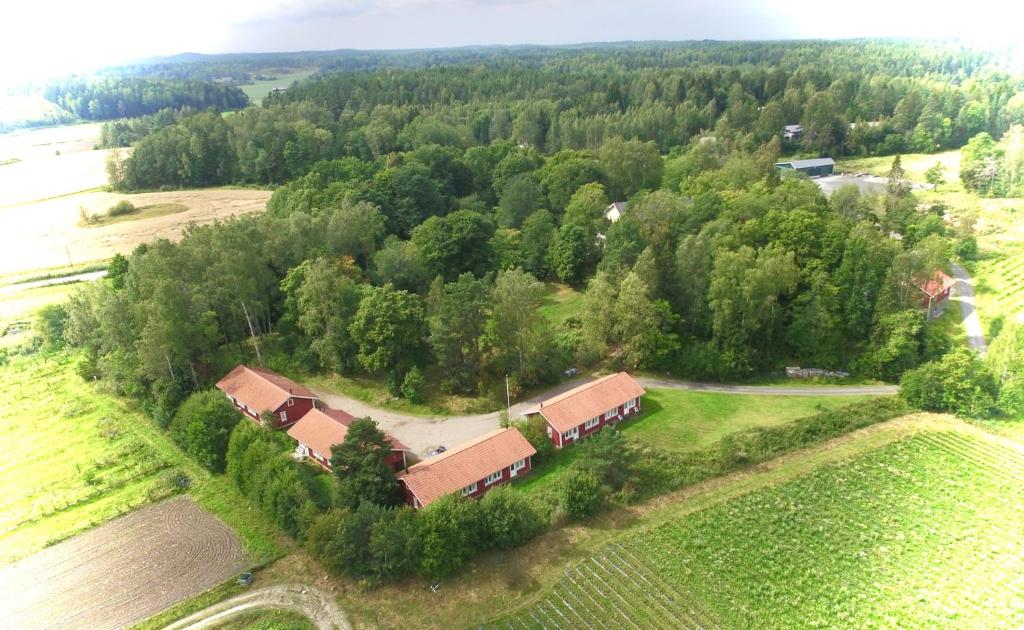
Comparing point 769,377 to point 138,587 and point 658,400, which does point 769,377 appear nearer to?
point 658,400

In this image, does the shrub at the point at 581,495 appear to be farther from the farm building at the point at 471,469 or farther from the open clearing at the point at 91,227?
the open clearing at the point at 91,227

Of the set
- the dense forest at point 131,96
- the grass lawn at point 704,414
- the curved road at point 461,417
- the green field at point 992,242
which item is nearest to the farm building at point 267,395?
the curved road at point 461,417

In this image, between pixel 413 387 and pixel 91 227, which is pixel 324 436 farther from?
pixel 91 227

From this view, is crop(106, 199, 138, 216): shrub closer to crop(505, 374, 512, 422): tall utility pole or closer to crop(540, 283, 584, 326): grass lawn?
crop(540, 283, 584, 326): grass lawn

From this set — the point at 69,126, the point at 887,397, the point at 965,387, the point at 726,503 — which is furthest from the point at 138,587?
the point at 69,126

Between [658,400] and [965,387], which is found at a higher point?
[965,387]

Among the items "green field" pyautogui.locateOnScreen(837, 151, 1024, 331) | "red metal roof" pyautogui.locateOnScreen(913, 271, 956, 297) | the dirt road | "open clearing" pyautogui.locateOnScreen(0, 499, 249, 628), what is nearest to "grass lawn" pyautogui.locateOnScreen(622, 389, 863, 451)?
the dirt road
